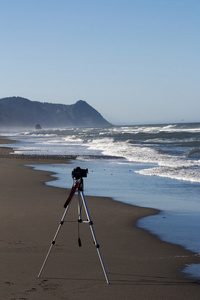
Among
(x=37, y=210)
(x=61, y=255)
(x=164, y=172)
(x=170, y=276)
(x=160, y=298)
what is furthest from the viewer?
(x=164, y=172)

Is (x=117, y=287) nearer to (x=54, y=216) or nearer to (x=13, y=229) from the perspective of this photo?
(x=13, y=229)

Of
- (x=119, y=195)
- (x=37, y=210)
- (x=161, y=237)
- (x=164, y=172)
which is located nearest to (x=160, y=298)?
(x=161, y=237)

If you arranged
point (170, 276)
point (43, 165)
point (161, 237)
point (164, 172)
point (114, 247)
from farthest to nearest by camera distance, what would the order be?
point (43, 165), point (164, 172), point (161, 237), point (114, 247), point (170, 276)

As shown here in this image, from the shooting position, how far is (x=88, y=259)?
5.66 metres

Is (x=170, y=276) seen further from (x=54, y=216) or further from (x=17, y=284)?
(x=54, y=216)

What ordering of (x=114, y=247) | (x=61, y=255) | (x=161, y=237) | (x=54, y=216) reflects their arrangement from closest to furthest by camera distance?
(x=61, y=255) < (x=114, y=247) < (x=161, y=237) < (x=54, y=216)

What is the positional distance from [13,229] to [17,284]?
8.47ft

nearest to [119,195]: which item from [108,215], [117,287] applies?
[108,215]

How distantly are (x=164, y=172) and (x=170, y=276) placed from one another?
10.7 metres

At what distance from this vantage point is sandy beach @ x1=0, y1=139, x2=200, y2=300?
4578 millimetres

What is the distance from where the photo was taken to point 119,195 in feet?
35.9

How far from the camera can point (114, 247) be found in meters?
6.31

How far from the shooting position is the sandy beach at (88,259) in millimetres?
4578

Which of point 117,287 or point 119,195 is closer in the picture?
point 117,287
